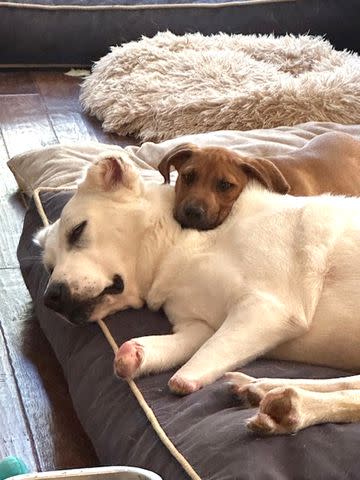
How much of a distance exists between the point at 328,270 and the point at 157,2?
2.76 m

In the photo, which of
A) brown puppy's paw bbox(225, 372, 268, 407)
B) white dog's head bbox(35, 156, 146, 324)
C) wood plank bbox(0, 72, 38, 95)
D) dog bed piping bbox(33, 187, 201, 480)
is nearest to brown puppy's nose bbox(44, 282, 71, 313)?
white dog's head bbox(35, 156, 146, 324)

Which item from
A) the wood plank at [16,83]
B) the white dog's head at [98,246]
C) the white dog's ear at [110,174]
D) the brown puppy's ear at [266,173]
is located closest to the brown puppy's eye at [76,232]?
the white dog's head at [98,246]

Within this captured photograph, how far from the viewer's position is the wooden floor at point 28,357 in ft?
7.73

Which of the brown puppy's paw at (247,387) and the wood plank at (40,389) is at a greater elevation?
the brown puppy's paw at (247,387)

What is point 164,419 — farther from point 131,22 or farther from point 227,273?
point 131,22

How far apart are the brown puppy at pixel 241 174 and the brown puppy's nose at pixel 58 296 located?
1.16 feet

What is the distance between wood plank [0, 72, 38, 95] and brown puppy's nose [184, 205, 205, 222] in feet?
6.67

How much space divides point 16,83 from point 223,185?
205 cm

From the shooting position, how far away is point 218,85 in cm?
401

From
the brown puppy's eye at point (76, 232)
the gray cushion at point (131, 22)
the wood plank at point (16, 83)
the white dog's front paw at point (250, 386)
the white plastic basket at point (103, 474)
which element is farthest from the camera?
the gray cushion at point (131, 22)

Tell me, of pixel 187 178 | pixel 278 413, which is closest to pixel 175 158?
pixel 187 178

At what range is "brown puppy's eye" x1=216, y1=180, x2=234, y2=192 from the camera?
2697 mm

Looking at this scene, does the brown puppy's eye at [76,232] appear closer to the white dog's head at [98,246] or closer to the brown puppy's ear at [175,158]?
the white dog's head at [98,246]

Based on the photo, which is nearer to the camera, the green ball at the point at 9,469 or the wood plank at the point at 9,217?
the green ball at the point at 9,469
